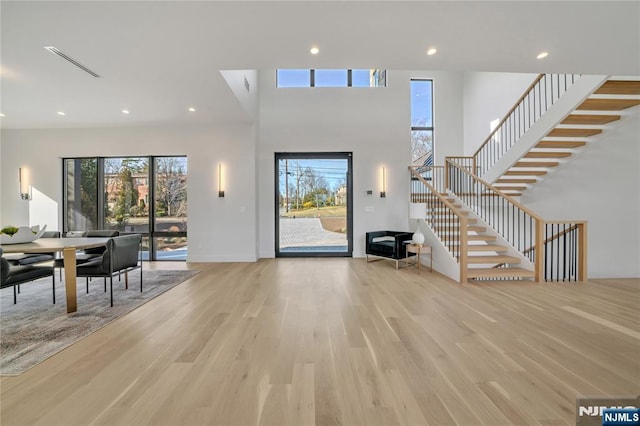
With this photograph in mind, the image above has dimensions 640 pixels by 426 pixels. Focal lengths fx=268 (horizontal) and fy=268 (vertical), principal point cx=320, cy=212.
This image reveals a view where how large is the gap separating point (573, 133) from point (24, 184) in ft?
39.1

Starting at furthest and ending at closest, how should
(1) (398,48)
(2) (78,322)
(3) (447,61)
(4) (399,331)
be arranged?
1. (3) (447,61)
2. (1) (398,48)
3. (2) (78,322)
4. (4) (399,331)

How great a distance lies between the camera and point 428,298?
364 centimetres

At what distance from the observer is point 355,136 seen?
22.8 feet

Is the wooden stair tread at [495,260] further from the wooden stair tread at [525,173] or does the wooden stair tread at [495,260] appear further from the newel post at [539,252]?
the wooden stair tread at [525,173]

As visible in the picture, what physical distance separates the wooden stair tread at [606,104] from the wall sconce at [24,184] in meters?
11.5

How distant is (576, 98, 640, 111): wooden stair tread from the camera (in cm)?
440

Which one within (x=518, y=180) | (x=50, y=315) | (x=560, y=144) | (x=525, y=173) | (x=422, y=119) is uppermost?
(x=422, y=119)

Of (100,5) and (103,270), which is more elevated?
(100,5)

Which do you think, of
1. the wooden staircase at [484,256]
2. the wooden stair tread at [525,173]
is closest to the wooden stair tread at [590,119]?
the wooden stair tread at [525,173]

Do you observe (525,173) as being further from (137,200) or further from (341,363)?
(137,200)

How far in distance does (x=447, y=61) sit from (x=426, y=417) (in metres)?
3.90

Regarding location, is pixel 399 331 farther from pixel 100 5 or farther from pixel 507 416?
pixel 100 5

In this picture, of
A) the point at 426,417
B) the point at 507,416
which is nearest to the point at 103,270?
the point at 426,417

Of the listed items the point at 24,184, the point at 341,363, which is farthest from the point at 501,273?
the point at 24,184
